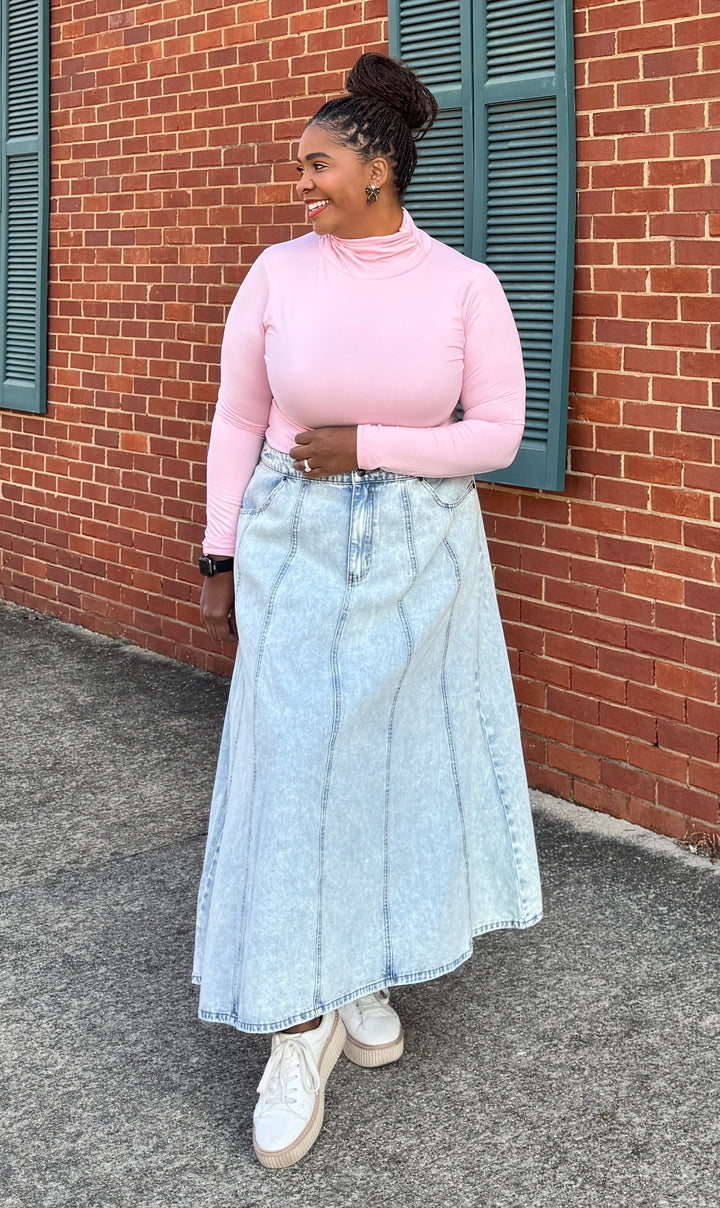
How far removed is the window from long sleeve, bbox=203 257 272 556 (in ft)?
5.64

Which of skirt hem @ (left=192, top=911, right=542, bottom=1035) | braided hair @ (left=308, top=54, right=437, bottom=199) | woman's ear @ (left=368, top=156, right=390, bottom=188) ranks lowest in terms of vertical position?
skirt hem @ (left=192, top=911, right=542, bottom=1035)

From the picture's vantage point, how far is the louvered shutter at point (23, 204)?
7.30 m

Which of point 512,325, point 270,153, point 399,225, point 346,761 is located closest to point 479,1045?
point 346,761

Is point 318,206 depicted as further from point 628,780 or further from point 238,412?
point 628,780

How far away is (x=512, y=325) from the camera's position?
2957 mm

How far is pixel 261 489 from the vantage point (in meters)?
2.98

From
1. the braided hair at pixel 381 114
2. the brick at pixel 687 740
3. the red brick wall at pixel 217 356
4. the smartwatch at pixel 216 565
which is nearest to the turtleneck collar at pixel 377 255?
the braided hair at pixel 381 114

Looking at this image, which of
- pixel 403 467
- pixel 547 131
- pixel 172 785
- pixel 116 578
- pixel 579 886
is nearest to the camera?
pixel 403 467

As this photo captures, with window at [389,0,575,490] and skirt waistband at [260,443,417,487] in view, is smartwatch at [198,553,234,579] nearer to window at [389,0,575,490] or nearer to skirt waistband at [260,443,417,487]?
skirt waistband at [260,443,417,487]

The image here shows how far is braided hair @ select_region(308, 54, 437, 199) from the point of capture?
2850mm

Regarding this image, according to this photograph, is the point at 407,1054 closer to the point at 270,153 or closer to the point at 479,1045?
the point at 479,1045

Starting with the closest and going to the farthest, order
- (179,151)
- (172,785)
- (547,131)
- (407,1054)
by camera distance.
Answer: (407,1054) → (547,131) → (172,785) → (179,151)

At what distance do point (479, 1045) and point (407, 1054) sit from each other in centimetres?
16

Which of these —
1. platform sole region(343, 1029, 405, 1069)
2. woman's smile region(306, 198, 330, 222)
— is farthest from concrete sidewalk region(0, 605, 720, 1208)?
woman's smile region(306, 198, 330, 222)
